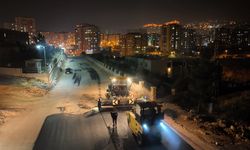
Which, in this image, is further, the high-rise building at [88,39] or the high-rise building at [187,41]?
the high-rise building at [88,39]

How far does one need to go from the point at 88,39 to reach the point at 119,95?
150 m

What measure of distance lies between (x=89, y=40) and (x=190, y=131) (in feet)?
515

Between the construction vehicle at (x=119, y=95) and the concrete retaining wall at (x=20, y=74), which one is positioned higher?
the concrete retaining wall at (x=20, y=74)

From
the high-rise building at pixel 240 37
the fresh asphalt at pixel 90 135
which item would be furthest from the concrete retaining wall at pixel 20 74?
the high-rise building at pixel 240 37

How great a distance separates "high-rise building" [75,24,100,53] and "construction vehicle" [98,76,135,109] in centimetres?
14409

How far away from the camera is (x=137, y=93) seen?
92.4ft

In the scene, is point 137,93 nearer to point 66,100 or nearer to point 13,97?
point 66,100

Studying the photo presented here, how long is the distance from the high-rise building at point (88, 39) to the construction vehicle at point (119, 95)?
144091 mm

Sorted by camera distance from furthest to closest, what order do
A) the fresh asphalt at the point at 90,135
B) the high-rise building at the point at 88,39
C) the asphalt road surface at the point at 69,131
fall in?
the high-rise building at the point at 88,39, the asphalt road surface at the point at 69,131, the fresh asphalt at the point at 90,135

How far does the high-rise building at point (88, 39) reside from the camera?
546 feet

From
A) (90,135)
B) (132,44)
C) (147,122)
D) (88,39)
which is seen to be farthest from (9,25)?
(147,122)

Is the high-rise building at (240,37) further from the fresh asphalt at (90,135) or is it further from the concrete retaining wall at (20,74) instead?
the fresh asphalt at (90,135)

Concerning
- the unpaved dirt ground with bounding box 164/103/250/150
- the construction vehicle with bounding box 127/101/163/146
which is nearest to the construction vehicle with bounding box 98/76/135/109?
the unpaved dirt ground with bounding box 164/103/250/150

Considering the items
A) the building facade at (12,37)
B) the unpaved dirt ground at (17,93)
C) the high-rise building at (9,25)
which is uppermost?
the high-rise building at (9,25)
